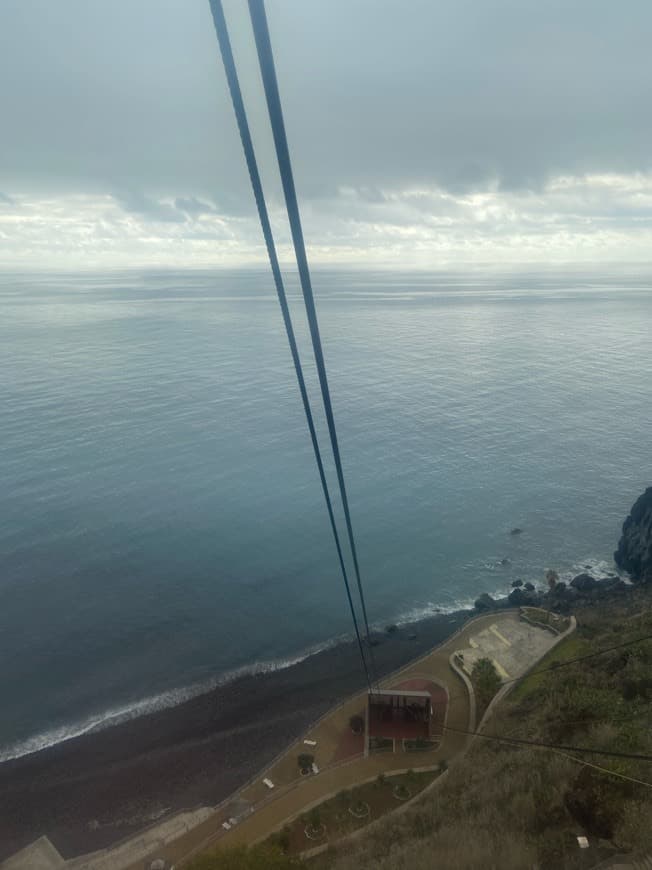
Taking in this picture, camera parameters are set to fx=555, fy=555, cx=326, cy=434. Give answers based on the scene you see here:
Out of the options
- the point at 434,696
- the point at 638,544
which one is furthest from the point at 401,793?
the point at 638,544

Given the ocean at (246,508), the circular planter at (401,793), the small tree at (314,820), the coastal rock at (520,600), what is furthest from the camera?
the coastal rock at (520,600)

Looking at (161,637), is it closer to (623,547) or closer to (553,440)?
(623,547)

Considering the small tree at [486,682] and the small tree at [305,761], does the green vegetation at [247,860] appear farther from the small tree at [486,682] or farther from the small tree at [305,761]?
the small tree at [486,682]

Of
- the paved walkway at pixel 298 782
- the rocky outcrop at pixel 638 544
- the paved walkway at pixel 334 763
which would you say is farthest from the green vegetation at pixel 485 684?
the rocky outcrop at pixel 638 544

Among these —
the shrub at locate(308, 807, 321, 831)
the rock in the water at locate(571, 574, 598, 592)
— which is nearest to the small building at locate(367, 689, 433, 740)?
the shrub at locate(308, 807, 321, 831)

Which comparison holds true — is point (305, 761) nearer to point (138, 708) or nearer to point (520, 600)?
point (138, 708)

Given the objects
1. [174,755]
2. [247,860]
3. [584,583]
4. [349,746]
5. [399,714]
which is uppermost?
[247,860]

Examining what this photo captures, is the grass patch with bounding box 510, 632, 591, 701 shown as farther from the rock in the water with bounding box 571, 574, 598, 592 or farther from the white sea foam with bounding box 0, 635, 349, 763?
the white sea foam with bounding box 0, 635, 349, 763
